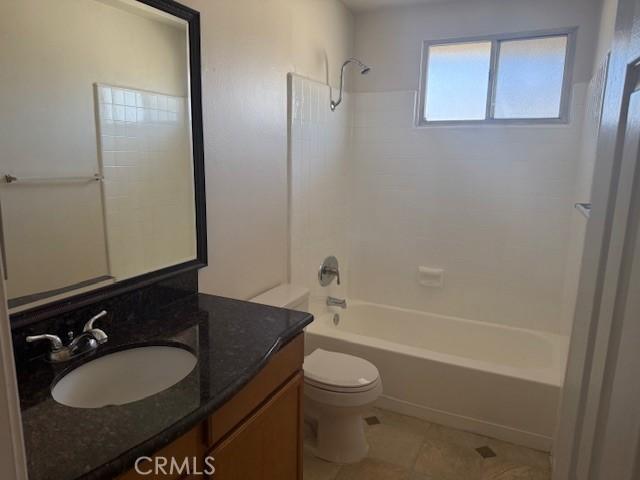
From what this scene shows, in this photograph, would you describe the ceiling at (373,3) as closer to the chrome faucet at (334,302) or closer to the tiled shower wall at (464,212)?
the tiled shower wall at (464,212)

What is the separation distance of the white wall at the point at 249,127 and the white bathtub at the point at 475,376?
0.72m

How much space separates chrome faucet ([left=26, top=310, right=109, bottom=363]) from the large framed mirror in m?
0.09

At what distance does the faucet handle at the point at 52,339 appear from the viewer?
1.21m

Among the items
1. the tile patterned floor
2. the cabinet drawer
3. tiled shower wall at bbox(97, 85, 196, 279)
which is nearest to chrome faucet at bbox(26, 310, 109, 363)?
tiled shower wall at bbox(97, 85, 196, 279)

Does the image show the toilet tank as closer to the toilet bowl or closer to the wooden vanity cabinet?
the toilet bowl

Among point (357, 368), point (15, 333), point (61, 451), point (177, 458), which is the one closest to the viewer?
point (61, 451)

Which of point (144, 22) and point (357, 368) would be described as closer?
point (144, 22)

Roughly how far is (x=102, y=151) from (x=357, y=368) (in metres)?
1.56

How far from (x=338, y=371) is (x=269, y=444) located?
822mm

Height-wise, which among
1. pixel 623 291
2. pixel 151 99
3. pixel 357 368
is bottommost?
pixel 357 368

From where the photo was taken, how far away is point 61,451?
86 cm

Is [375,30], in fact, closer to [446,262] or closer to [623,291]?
[446,262]

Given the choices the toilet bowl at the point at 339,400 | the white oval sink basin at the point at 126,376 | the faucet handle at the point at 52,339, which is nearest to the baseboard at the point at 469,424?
the toilet bowl at the point at 339,400

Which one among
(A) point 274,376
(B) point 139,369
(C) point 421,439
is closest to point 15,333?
(B) point 139,369
